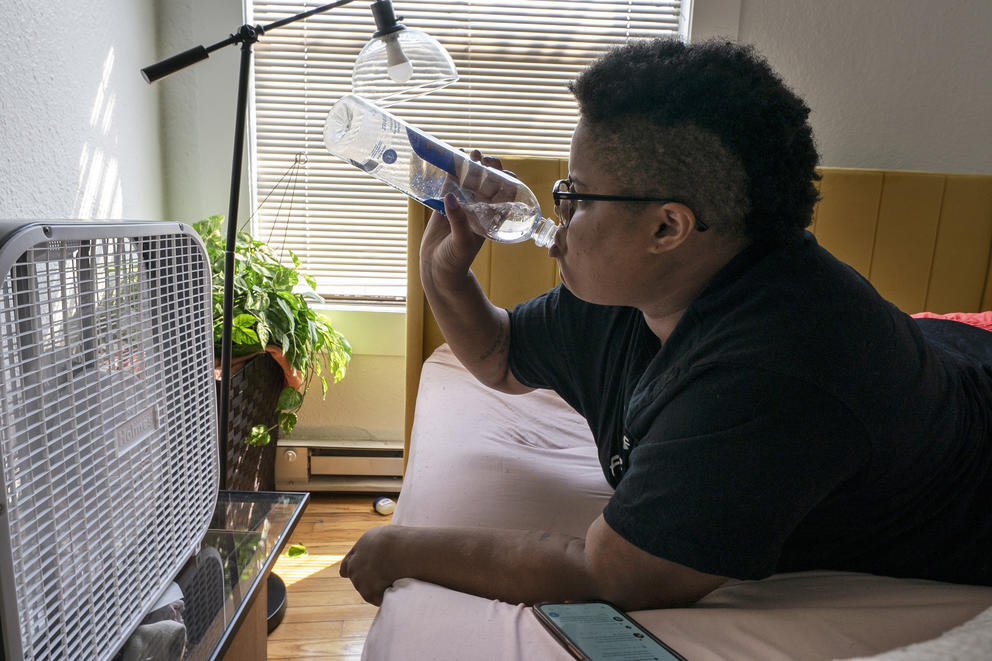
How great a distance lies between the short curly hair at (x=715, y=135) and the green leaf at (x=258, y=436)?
3.98ft

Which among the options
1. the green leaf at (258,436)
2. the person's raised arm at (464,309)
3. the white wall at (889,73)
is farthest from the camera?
the white wall at (889,73)

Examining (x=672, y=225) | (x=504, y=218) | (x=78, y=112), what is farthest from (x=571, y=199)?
(x=78, y=112)

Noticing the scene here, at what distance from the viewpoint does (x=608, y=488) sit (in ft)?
3.39

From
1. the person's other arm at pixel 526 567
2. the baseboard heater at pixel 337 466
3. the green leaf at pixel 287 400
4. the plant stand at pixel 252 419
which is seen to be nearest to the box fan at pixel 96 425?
the person's other arm at pixel 526 567

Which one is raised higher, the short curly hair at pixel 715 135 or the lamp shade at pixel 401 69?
the lamp shade at pixel 401 69

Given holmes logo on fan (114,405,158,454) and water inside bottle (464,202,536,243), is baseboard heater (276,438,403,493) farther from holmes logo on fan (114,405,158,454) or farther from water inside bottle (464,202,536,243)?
holmes logo on fan (114,405,158,454)

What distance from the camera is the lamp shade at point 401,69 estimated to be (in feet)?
4.02

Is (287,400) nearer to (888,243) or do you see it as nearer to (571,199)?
(571,199)

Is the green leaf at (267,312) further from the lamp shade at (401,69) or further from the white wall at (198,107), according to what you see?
the lamp shade at (401,69)

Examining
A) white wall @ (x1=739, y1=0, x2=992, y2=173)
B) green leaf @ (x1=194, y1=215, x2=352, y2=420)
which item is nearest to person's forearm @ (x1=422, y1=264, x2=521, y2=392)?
green leaf @ (x1=194, y1=215, x2=352, y2=420)

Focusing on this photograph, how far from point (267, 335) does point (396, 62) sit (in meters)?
0.73

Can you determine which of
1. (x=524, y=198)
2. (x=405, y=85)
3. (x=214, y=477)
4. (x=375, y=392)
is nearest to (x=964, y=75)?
(x=524, y=198)

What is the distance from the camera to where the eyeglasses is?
0.77m

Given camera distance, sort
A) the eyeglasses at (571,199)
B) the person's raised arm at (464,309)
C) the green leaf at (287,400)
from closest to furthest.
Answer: the eyeglasses at (571,199), the person's raised arm at (464,309), the green leaf at (287,400)
